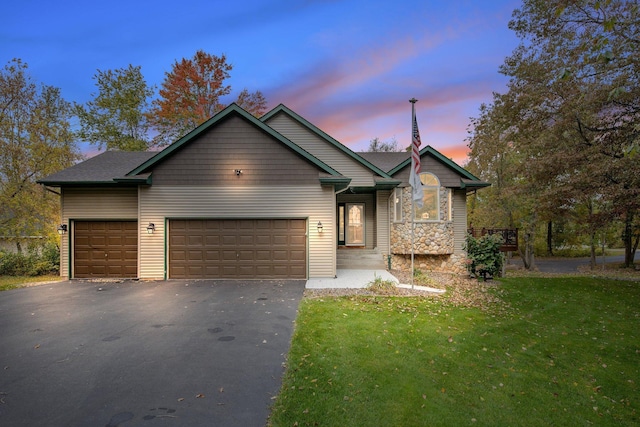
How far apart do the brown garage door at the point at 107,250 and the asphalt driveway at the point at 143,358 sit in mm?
2870

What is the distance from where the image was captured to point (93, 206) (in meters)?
11.5

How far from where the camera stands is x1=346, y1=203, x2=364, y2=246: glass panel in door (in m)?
14.9

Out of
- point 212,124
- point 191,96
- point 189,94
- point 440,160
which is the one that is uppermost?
point 189,94

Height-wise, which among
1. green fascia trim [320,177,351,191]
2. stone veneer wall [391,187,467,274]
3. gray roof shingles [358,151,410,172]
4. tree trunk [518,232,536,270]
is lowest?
tree trunk [518,232,536,270]

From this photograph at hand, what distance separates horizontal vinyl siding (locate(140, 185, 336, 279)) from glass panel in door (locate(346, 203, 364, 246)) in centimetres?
Result: 399

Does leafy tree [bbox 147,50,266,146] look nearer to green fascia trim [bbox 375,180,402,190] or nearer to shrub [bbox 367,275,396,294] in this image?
green fascia trim [bbox 375,180,402,190]

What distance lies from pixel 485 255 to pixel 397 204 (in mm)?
4258

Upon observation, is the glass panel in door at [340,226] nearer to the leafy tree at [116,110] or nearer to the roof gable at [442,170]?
the roof gable at [442,170]

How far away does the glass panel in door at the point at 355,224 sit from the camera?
14.9 metres

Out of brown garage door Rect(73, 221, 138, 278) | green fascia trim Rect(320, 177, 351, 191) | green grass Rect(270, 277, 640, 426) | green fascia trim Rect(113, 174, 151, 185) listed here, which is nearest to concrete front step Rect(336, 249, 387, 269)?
green fascia trim Rect(320, 177, 351, 191)

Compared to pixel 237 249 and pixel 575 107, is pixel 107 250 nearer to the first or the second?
pixel 237 249

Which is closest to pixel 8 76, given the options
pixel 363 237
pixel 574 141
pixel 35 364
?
pixel 35 364

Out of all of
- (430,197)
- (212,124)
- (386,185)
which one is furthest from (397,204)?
(212,124)

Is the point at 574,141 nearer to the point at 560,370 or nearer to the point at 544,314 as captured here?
the point at 544,314
